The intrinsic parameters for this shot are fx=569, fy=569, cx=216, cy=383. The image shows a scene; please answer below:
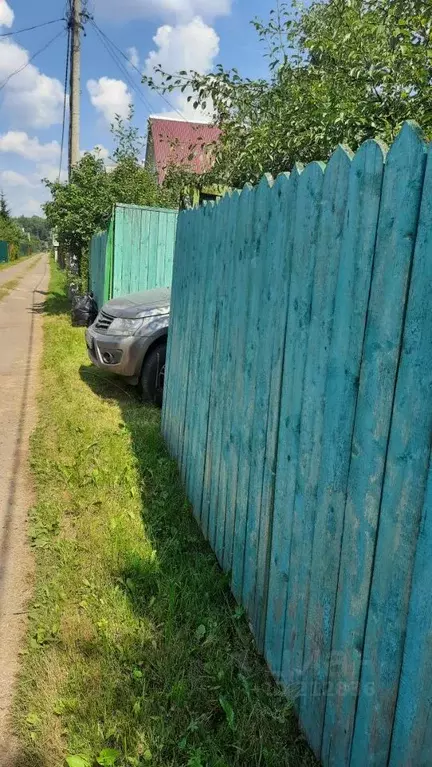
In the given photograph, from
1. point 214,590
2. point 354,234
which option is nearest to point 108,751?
point 214,590

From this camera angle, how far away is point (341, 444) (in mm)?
Result: 1748

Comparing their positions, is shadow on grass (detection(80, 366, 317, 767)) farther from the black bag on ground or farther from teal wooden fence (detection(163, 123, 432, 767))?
the black bag on ground

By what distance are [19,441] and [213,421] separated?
2.88 meters

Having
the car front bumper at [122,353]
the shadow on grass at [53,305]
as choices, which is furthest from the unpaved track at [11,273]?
the car front bumper at [122,353]

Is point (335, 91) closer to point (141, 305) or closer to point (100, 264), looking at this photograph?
point (141, 305)

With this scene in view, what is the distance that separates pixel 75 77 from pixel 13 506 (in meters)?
15.4

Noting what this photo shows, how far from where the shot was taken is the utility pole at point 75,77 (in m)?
16.0

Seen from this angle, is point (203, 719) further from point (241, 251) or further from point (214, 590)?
point (241, 251)

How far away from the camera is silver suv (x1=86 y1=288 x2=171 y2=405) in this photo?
21.2 ft

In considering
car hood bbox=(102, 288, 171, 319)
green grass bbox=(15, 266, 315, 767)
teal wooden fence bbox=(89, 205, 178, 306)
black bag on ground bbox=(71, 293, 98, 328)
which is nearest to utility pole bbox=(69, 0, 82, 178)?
black bag on ground bbox=(71, 293, 98, 328)

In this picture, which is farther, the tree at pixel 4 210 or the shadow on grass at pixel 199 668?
the tree at pixel 4 210

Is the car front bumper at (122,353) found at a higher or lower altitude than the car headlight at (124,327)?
lower

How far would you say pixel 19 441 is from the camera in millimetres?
5477

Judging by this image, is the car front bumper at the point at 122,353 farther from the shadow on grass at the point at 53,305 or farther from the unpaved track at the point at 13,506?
the shadow on grass at the point at 53,305
